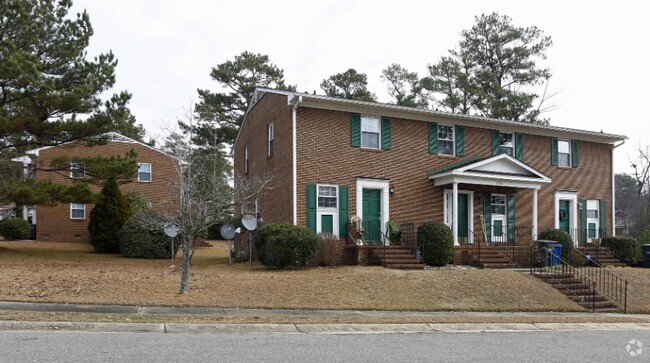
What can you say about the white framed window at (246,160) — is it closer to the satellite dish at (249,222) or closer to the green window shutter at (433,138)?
the satellite dish at (249,222)

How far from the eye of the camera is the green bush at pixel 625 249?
23.3m

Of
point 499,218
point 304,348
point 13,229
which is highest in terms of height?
point 499,218

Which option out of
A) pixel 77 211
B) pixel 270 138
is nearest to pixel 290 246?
pixel 270 138

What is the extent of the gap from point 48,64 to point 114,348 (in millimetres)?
15735

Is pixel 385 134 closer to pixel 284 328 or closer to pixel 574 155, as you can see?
pixel 574 155

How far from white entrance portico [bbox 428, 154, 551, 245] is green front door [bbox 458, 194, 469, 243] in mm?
707

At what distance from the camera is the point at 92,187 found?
3300cm

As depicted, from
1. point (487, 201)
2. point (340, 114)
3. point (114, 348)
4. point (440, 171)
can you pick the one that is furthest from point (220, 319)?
point (487, 201)

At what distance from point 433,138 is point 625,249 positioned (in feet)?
29.3

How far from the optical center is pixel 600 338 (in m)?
10.9

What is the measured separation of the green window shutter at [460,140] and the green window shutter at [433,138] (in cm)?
108

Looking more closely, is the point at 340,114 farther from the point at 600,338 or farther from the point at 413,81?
the point at 413,81

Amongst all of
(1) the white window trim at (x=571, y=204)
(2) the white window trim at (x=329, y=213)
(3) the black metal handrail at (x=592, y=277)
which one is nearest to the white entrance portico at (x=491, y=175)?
(1) the white window trim at (x=571, y=204)

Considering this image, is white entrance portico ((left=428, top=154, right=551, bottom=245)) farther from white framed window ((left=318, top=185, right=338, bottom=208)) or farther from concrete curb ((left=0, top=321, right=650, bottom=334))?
concrete curb ((left=0, top=321, right=650, bottom=334))
